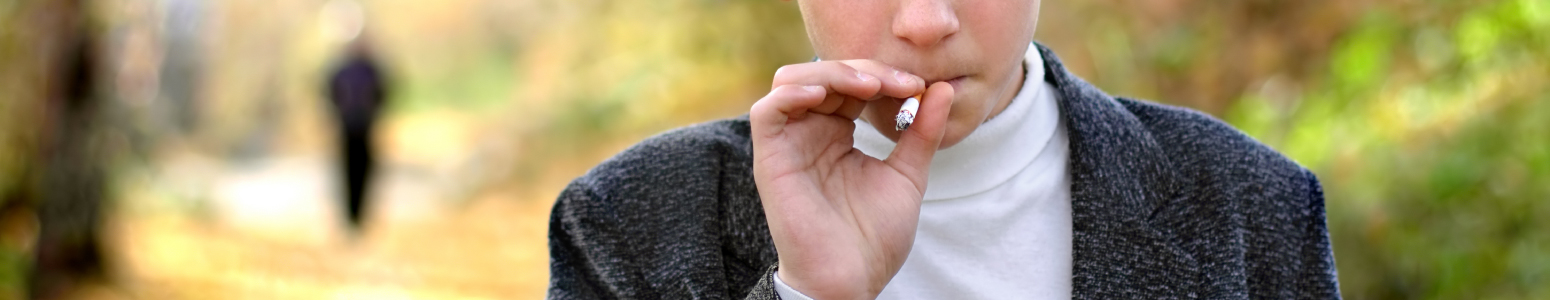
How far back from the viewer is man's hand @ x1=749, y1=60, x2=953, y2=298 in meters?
1.10

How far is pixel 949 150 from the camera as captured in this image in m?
1.31

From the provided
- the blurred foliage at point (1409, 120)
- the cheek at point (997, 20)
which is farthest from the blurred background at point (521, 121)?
the cheek at point (997, 20)

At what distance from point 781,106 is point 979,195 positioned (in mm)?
318

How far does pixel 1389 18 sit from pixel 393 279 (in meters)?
5.44

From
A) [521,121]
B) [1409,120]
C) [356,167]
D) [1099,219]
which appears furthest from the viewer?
[521,121]

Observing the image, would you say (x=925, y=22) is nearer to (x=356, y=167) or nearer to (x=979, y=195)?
(x=979, y=195)

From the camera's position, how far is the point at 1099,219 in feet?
4.25

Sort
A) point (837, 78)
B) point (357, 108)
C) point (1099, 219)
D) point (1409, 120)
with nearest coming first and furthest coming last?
point (837, 78)
point (1099, 219)
point (1409, 120)
point (357, 108)

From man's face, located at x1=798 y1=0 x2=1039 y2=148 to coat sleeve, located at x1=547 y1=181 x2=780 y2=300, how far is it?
0.29 metres

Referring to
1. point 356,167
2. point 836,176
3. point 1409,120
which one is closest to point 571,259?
point 836,176

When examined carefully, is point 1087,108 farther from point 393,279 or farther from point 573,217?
point 393,279

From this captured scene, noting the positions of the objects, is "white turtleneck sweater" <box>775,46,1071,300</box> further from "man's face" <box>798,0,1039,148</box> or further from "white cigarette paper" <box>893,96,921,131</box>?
"white cigarette paper" <box>893,96,921,131</box>

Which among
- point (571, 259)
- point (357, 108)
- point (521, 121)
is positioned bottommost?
point (571, 259)

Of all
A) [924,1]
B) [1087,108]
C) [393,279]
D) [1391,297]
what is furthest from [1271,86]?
[393,279]
